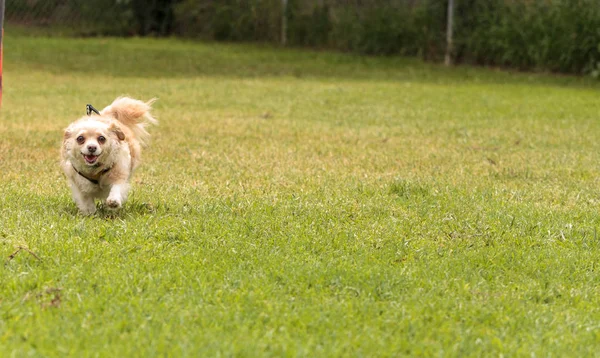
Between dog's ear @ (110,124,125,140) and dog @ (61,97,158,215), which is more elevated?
dog's ear @ (110,124,125,140)

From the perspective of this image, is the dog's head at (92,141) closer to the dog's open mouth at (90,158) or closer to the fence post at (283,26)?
the dog's open mouth at (90,158)

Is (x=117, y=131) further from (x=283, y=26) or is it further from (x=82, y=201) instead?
(x=283, y=26)

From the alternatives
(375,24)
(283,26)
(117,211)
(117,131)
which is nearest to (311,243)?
(117,211)

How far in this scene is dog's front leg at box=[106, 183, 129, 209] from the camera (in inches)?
195

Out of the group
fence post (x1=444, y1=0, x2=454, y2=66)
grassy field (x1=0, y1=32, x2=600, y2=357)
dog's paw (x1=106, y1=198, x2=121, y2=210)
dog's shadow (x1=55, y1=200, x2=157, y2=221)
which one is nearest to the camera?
grassy field (x1=0, y1=32, x2=600, y2=357)

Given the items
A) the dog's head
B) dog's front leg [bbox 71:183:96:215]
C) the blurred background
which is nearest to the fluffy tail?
the dog's head

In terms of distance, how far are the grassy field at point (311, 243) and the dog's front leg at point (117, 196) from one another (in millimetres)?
102

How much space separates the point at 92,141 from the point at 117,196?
1.15 feet

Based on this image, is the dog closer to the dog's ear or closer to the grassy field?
the dog's ear

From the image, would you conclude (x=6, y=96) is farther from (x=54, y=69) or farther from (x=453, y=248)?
(x=453, y=248)

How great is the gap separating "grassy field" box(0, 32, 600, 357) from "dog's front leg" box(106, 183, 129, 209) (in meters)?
0.10

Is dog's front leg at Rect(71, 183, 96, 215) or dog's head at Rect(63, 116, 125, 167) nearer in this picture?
dog's head at Rect(63, 116, 125, 167)

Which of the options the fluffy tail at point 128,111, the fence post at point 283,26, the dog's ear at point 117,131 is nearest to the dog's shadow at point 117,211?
the dog's ear at point 117,131

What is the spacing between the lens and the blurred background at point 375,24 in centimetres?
1716
